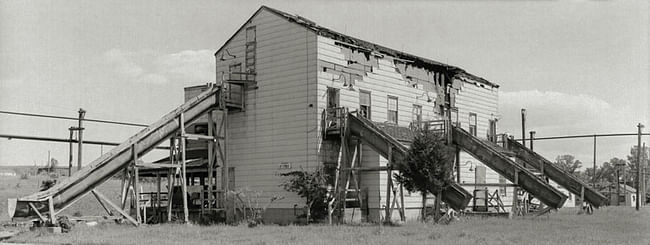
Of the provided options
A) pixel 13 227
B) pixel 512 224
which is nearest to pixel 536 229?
pixel 512 224

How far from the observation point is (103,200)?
92.4ft

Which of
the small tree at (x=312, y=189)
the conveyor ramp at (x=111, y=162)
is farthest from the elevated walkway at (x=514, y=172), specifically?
the conveyor ramp at (x=111, y=162)

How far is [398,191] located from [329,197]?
4232 mm

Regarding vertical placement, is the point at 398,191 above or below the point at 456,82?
below

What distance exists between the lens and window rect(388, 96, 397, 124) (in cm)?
3638

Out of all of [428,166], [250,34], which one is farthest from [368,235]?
[250,34]

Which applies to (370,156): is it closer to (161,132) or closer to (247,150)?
(247,150)

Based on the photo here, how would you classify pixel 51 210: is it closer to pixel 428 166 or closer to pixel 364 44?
pixel 428 166

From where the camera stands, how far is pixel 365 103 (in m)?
34.9

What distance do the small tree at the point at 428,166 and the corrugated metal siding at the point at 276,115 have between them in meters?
5.80

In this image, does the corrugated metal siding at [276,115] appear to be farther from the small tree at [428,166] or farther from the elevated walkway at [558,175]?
the elevated walkway at [558,175]

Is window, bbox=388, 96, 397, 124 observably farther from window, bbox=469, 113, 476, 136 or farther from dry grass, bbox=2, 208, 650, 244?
dry grass, bbox=2, 208, 650, 244

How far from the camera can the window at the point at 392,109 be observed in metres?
36.4

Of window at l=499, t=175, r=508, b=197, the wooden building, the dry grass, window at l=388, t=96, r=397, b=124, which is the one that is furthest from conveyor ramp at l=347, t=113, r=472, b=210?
window at l=499, t=175, r=508, b=197
